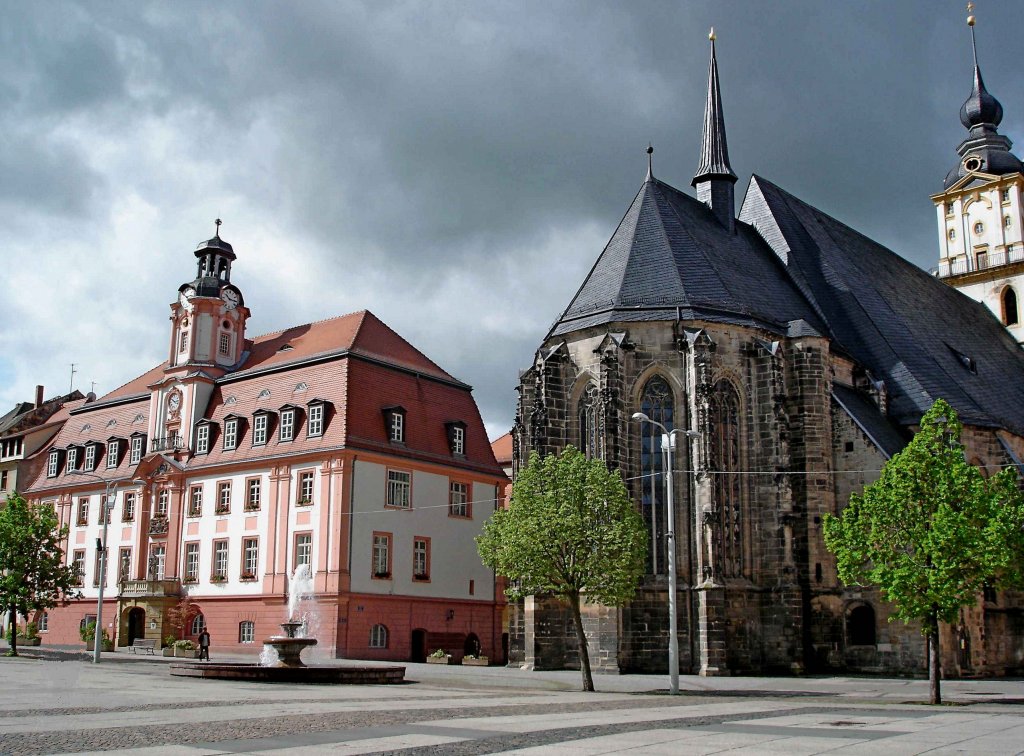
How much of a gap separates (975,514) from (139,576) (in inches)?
1568

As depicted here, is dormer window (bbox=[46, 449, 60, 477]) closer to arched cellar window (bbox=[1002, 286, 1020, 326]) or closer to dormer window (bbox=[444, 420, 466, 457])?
dormer window (bbox=[444, 420, 466, 457])

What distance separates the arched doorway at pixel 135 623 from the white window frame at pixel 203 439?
7939 millimetres

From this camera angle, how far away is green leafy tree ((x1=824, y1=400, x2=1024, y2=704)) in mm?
23172

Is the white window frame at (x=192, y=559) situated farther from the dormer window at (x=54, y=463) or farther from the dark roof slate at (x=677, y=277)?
the dark roof slate at (x=677, y=277)

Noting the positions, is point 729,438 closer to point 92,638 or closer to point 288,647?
point 288,647

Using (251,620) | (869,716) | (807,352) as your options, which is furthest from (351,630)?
(869,716)

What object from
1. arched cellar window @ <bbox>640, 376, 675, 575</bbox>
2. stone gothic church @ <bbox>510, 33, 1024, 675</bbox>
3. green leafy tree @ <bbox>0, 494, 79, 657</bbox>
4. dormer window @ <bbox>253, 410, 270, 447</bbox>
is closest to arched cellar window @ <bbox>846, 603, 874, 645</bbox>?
stone gothic church @ <bbox>510, 33, 1024, 675</bbox>

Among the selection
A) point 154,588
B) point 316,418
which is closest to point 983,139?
point 316,418

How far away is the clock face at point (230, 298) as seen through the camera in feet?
176

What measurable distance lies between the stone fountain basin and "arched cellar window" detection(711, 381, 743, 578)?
506 inches

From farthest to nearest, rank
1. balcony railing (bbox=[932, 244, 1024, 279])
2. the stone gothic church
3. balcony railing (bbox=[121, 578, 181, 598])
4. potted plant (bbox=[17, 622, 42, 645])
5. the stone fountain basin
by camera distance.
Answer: balcony railing (bbox=[932, 244, 1024, 279]) → potted plant (bbox=[17, 622, 42, 645]) → balcony railing (bbox=[121, 578, 181, 598]) → the stone gothic church → the stone fountain basin

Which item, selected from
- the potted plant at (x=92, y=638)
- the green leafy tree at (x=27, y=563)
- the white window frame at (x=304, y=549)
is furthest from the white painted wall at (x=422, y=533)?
the potted plant at (x=92, y=638)

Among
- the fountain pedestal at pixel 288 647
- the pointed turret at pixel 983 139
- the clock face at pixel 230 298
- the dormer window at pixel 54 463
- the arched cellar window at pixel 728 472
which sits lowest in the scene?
the fountain pedestal at pixel 288 647

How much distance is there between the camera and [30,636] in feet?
172
